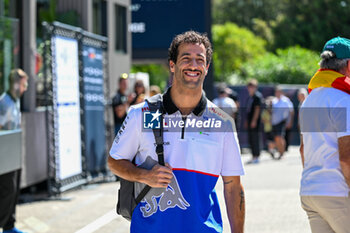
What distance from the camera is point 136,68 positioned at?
4984 cm

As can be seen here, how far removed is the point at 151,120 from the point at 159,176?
35 cm

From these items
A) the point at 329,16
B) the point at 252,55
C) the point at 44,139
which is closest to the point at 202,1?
the point at 44,139

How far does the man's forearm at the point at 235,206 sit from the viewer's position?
405 cm

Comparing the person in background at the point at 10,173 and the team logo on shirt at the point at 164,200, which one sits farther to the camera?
the person in background at the point at 10,173

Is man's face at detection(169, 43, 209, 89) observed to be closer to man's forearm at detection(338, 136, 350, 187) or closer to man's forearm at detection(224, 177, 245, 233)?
man's forearm at detection(224, 177, 245, 233)

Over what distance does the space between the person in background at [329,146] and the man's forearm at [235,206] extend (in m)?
0.57

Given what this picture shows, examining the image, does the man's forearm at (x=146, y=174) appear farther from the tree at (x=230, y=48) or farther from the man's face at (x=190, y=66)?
the tree at (x=230, y=48)

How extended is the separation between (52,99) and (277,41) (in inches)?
2249

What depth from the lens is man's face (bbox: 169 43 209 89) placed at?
402 centimetres

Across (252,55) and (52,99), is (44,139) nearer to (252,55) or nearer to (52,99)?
A: (52,99)

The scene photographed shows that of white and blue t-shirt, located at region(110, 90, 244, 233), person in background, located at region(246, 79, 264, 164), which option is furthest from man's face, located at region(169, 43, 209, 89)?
person in background, located at region(246, 79, 264, 164)

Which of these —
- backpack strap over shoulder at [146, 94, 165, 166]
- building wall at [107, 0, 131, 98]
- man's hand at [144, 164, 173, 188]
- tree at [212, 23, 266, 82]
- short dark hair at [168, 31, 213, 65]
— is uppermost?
tree at [212, 23, 266, 82]

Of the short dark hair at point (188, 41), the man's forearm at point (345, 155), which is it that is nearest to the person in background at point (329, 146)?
the man's forearm at point (345, 155)

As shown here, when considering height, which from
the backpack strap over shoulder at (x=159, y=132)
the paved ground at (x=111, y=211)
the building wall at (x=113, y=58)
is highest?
the building wall at (x=113, y=58)
